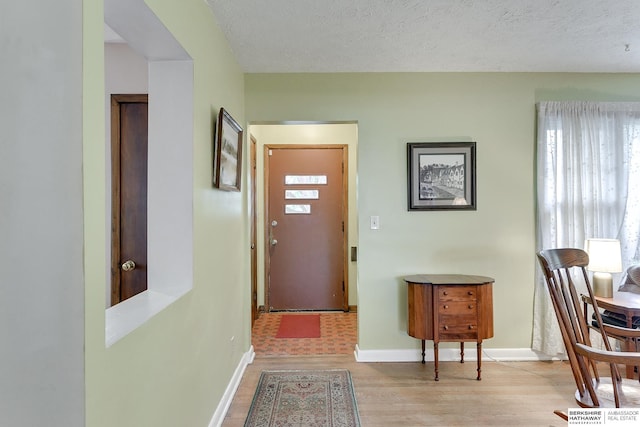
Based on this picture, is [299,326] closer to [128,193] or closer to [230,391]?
[230,391]

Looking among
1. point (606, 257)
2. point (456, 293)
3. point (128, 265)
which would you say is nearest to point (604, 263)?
point (606, 257)

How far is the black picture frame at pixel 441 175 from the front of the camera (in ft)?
10.0

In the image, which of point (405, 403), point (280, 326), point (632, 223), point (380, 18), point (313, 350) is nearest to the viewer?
point (380, 18)

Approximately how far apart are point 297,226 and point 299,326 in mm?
1161

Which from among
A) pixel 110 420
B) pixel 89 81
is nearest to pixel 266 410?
pixel 110 420

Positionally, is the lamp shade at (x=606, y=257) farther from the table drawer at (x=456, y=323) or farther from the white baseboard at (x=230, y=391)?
the white baseboard at (x=230, y=391)

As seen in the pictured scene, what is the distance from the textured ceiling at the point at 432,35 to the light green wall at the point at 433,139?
14cm

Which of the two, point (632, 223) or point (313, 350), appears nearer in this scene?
point (632, 223)

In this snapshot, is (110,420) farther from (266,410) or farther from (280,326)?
(280,326)

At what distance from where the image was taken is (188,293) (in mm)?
1702

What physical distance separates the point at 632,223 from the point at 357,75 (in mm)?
2565

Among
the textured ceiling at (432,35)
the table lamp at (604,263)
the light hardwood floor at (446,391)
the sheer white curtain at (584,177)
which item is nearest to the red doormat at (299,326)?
Result: the light hardwood floor at (446,391)

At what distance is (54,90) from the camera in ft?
3.01

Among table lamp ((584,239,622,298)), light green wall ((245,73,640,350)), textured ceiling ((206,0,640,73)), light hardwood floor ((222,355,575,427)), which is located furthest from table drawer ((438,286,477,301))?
textured ceiling ((206,0,640,73))
